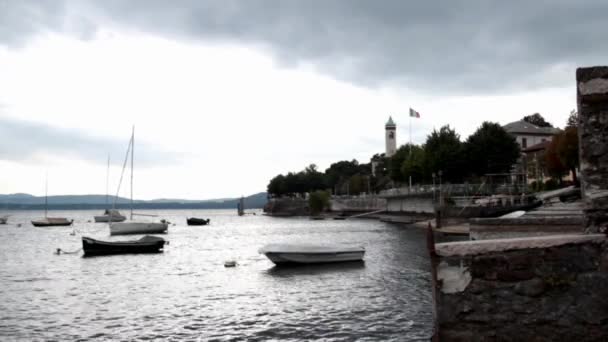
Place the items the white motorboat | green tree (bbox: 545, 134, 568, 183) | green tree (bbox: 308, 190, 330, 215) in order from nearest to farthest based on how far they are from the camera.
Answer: the white motorboat → green tree (bbox: 545, 134, 568, 183) → green tree (bbox: 308, 190, 330, 215)

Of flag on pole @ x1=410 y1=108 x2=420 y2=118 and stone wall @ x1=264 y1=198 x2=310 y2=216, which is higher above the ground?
flag on pole @ x1=410 y1=108 x2=420 y2=118

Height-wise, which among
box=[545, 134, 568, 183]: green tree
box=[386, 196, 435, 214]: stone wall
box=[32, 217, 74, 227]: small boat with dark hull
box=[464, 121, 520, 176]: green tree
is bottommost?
box=[32, 217, 74, 227]: small boat with dark hull

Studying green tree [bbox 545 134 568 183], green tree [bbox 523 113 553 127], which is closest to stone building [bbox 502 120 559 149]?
green tree [bbox 523 113 553 127]

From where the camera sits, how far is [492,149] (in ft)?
249

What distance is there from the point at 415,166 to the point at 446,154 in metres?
12.0

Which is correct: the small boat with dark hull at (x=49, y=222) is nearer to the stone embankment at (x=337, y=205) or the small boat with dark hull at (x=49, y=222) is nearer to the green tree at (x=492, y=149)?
the stone embankment at (x=337, y=205)

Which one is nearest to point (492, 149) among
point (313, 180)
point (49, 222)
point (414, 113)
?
point (414, 113)

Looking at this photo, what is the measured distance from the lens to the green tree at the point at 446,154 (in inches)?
3150

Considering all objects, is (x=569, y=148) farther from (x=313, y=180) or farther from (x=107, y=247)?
(x=313, y=180)

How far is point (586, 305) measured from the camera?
5.98 metres

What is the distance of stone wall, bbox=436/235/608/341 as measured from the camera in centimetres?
596

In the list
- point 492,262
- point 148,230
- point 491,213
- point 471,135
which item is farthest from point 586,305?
point 471,135

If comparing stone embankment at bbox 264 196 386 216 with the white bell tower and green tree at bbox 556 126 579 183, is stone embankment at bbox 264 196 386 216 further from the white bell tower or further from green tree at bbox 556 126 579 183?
green tree at bbox 556 126 579 183

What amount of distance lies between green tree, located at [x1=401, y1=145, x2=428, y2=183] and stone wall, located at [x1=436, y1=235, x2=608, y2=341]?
3202 inches
